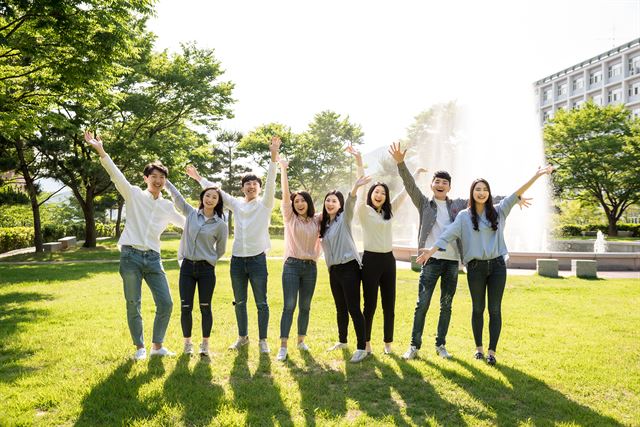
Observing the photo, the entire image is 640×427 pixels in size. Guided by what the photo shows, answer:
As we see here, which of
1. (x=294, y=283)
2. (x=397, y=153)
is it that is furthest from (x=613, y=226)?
(x=294, y=283)

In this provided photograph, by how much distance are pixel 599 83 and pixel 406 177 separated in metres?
66.8

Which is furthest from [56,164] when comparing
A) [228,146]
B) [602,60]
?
[602,60]

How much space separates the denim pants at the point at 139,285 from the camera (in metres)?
4.98

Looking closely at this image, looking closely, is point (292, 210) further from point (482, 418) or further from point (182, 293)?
point (482, 418)

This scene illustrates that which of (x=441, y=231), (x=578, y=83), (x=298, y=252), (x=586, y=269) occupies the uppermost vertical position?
(x=578, y=83)

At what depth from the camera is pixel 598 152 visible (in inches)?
1342

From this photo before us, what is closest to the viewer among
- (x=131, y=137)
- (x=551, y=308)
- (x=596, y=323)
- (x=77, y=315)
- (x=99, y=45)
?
(x=596, y=323)

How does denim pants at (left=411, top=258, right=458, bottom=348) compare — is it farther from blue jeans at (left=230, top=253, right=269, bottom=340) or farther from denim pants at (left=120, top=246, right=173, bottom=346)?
denim pants at (left=120, top=246, right=173, bottom=346)

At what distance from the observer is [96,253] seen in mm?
20344

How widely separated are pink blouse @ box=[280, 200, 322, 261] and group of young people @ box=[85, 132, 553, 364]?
12 millimetres

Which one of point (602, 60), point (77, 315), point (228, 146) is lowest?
point (77, 315)

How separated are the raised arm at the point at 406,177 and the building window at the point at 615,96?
63847 millimetres

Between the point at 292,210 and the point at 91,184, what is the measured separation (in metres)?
20.1

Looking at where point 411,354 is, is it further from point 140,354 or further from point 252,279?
point 140,354
